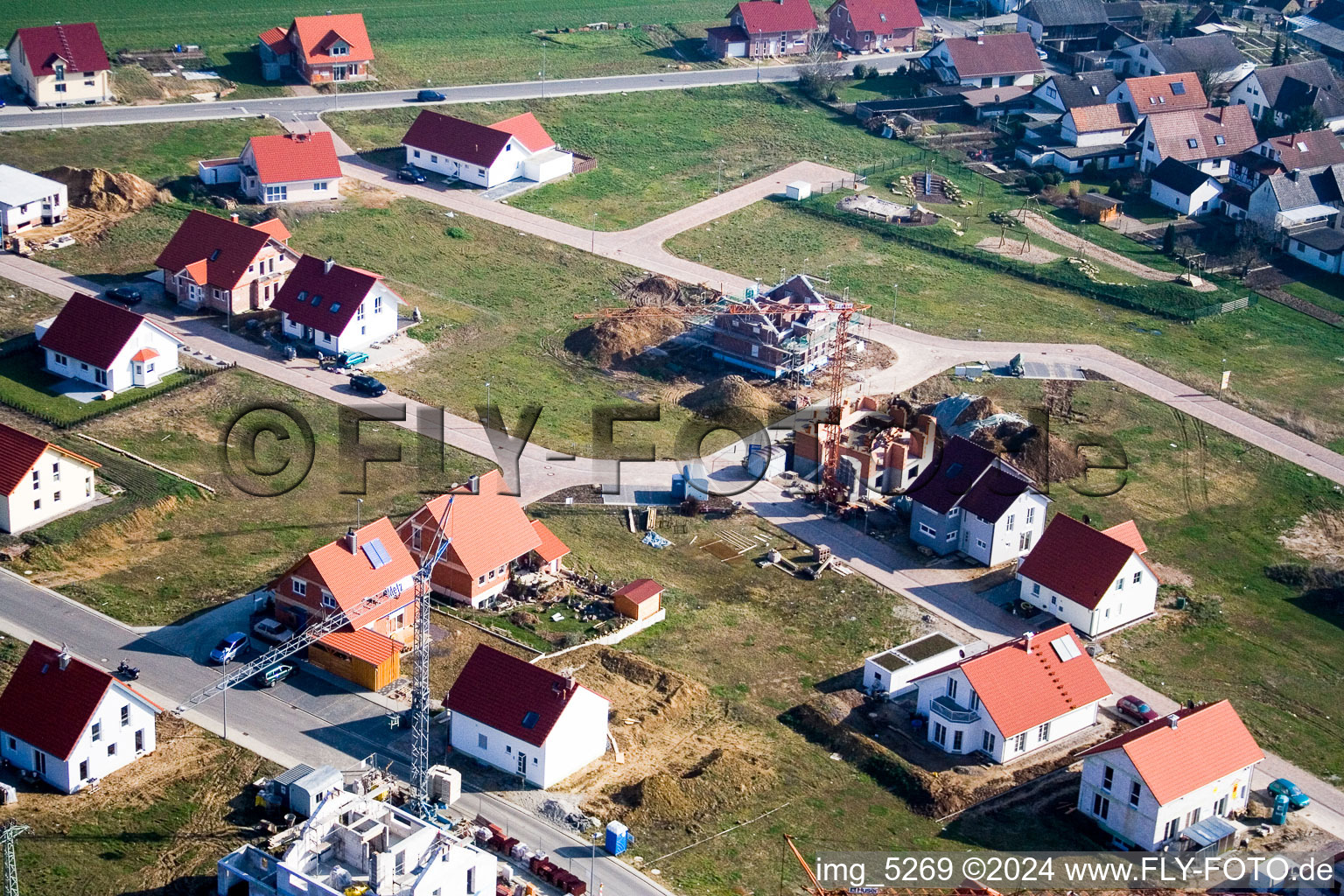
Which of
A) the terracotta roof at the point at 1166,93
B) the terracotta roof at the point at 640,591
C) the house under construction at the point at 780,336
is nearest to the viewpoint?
the terracotta roof at the point at 640,591

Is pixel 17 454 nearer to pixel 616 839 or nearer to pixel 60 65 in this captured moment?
pixel 616 839

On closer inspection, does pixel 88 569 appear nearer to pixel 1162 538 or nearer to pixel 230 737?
pixel 230 737

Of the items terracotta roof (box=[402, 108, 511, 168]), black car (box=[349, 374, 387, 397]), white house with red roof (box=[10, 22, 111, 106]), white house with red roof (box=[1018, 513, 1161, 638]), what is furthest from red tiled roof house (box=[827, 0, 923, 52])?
white house with red roof (box=[1018, 513, 1161, 638])

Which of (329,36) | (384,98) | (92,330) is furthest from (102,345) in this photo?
(329,36)

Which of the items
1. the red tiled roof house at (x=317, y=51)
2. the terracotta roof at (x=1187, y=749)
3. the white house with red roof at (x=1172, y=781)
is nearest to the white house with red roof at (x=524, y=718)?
the white house with red roof at (x=1172, y=781)

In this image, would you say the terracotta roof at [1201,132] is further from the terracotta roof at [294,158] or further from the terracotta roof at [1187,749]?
the terracotta roof at [1187,749]

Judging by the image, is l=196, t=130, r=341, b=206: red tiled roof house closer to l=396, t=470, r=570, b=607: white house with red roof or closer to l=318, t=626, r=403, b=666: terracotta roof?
l=396, t=470, r=570, b=607: white house with red roof
